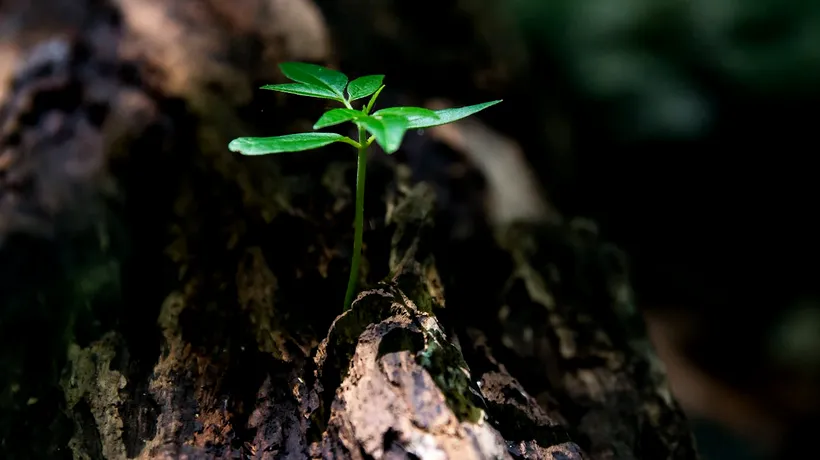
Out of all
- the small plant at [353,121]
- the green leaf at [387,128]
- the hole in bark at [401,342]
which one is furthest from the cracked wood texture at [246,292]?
the green leaf at [387,128]

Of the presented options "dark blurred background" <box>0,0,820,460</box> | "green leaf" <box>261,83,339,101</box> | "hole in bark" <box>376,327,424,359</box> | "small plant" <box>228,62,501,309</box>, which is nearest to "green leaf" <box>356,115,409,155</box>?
"small plant" <box>228,62,501,309</box>

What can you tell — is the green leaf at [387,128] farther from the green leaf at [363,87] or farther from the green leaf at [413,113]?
the green leaf at [363,87]

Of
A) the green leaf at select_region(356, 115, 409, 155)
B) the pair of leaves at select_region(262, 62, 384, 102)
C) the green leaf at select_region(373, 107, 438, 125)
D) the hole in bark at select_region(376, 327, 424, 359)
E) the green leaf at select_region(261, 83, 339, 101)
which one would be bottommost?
the hole in bark at select_region(376, 327, 424, 359)

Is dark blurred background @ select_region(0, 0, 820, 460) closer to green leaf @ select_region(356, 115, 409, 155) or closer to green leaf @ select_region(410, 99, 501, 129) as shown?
green leaf @ select_region(410, 99, 501, 129)

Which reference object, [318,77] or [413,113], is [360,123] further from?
[318,77]

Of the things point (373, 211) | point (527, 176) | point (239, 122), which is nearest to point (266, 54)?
point (239, 122)

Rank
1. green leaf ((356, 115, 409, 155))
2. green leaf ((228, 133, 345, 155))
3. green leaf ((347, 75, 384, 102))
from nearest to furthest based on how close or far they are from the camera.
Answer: green leaf ((356, 115, 409, 155)), green leaf ((228, 133, 345, 155)), green leaf ((347, 75, 384, 102))
